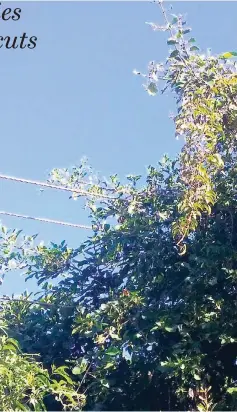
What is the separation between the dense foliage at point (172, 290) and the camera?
4086 mm

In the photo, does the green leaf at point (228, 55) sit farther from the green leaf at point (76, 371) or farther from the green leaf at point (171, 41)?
the green leaf at point (76, 371)

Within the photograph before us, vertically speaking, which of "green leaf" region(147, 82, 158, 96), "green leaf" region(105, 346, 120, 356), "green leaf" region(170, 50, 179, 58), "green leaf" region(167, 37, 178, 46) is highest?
"green leaf" region(167, 37, 178, 46)

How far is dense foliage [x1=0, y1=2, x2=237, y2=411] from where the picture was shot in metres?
4.09

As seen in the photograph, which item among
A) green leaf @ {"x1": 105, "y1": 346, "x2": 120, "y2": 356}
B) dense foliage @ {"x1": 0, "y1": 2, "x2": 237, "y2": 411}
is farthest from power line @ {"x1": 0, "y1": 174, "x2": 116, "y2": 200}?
green leaf @ {"x1": 105, "y1": 346, "x2": 120, "y2": 356}

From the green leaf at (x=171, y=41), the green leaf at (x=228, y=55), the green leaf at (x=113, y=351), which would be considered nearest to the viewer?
the green leaf at (x=113, y=351)

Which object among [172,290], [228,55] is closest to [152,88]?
[228,55]

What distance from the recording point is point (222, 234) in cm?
446

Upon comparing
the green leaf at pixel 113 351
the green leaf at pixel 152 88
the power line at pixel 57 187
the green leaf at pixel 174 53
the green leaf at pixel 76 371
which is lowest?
the green leaf at pixel 76 371

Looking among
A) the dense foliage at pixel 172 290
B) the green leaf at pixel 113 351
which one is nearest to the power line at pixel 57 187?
the dense foliage at pixel 172 290

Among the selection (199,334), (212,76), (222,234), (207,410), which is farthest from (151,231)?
(207,410)

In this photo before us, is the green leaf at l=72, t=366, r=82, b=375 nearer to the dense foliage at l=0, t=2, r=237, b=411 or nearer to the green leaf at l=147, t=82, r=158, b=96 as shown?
the dense foliage at l=0, t=2, r=237, b=411

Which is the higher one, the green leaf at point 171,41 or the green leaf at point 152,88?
the green leaf at point 171,41

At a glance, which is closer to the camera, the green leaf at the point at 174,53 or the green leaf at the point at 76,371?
the green leaf at the point at 76,371

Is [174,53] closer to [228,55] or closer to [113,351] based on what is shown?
[228,55]
